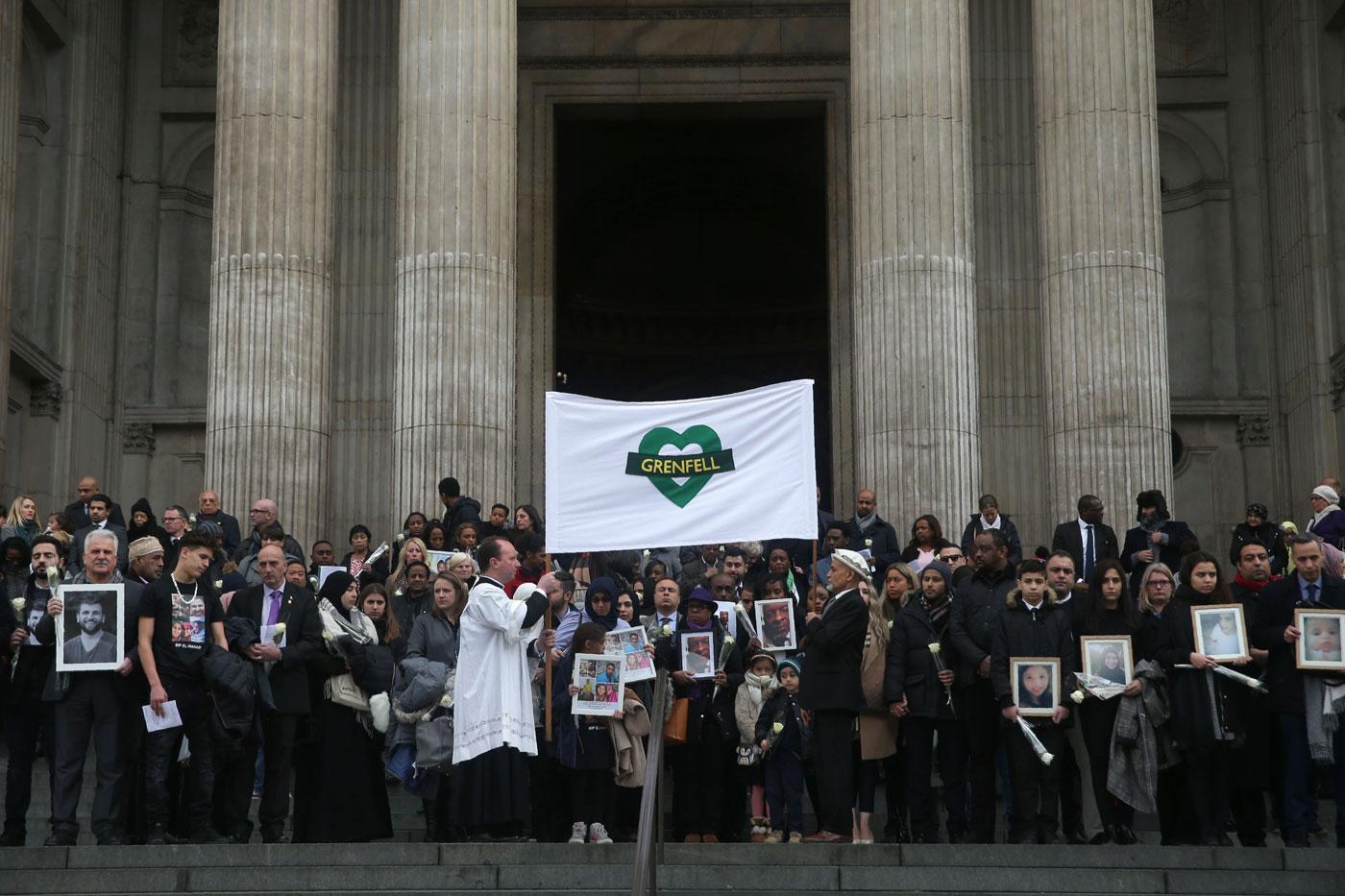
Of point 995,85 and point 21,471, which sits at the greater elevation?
point 995,85

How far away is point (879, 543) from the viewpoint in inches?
848

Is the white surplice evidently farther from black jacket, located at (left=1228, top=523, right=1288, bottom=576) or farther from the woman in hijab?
black jacket, located at (left=1228, top=523, right=1288, bottom=576)

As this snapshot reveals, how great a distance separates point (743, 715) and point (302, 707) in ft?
11.6

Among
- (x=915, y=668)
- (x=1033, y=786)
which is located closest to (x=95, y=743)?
(x=915, y=668)

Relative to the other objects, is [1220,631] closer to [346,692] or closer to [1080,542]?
[1080,542]

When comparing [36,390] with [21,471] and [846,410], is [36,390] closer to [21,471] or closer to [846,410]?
[21,471]

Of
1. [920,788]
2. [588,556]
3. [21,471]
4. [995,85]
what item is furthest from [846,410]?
[920,788]

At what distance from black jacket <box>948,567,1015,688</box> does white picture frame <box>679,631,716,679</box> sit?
6.45 feet

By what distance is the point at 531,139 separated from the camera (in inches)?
1233

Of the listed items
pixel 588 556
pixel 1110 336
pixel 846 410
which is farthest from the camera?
pixel 846 410

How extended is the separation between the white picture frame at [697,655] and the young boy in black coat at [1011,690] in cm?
236

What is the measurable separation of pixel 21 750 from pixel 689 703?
528 cm

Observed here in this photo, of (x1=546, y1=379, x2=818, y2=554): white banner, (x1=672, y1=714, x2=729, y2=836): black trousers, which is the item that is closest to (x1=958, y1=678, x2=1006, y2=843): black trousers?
(x1=546, y1=379, x2=818, y2=554): white banner

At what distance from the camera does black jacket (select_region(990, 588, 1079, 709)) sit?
15.9 metres
